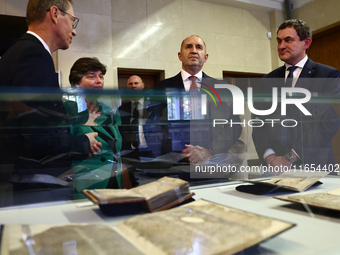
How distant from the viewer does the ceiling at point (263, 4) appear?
17.6ft

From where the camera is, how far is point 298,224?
48 cm

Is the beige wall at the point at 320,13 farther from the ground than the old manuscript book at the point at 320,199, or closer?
farther from the ground

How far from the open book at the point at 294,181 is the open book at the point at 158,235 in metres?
0.22

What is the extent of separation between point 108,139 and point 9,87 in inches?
7.9

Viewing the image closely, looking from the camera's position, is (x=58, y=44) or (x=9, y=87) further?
(x=58, y=44)

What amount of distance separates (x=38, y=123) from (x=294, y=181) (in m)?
0.58

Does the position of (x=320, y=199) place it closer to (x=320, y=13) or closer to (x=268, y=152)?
(x=268, y=152)

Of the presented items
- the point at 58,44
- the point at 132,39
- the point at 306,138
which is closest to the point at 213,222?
the point at 306,138

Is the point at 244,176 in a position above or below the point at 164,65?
below

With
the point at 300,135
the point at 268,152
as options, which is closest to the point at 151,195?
the point at 268,152

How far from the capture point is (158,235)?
0.42 m

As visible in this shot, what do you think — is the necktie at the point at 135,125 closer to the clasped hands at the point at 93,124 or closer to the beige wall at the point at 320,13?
the clasped hands at the point at 93,124

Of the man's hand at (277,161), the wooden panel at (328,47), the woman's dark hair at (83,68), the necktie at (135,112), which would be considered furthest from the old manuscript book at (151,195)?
the wooden panel at (328,47)

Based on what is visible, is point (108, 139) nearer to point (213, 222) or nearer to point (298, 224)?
point (213, 222)
